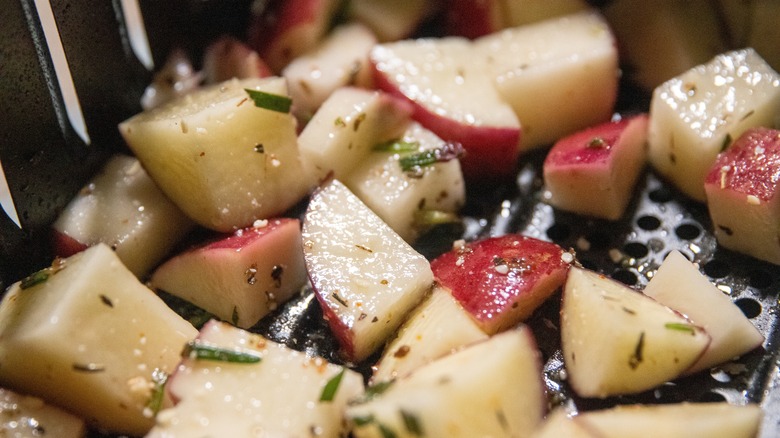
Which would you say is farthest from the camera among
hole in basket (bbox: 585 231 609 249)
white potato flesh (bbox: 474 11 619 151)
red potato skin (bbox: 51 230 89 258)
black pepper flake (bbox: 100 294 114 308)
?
white potato flesh (bbox: 474 11 619 151)

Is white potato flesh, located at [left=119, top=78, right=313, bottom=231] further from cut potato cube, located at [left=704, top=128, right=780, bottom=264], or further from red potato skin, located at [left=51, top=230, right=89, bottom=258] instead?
cut potato cube, located at [left=704, top=128, right=780, bottom=264]

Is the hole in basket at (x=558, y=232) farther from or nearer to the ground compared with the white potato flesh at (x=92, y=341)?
nearer to the ground

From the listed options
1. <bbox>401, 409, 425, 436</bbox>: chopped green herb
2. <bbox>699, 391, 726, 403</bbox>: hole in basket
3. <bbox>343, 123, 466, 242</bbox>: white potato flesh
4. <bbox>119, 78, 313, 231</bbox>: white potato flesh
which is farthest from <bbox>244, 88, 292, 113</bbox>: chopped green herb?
<bbox>699, 391, 726, 403</bbox>: hole in basket

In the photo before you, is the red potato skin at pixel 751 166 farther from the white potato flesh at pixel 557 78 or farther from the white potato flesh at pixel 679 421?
the white potato flesh at pixel 679 421

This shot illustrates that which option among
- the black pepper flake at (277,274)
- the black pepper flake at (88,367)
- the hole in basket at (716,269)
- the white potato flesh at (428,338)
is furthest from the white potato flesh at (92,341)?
the hole in basket at (716,269)

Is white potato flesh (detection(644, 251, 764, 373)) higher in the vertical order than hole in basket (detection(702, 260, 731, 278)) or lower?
higher

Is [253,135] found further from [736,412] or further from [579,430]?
[736,412]
